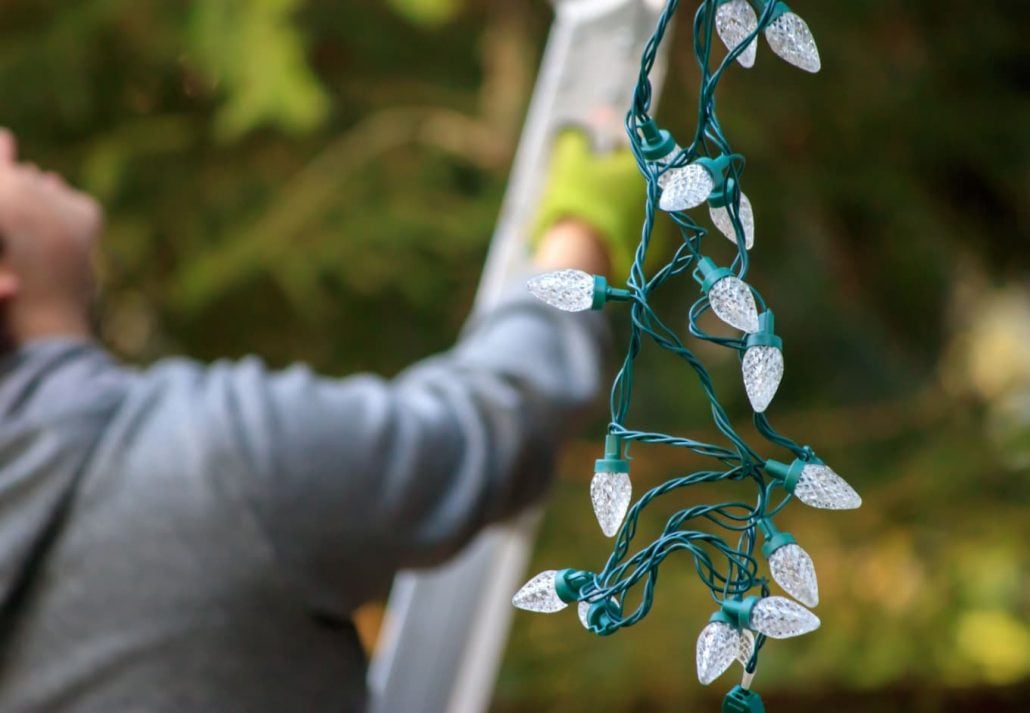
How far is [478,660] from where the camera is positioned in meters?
1.21

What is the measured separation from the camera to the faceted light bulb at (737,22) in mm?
336

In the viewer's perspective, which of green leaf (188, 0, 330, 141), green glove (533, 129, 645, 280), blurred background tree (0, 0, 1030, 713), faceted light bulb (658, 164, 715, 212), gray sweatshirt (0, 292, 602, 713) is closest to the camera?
faceted light bulb (658, 164, 715, 212)

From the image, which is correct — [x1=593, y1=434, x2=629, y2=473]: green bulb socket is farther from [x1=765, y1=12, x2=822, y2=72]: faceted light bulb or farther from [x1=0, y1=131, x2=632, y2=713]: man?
[x1=0, y1=131, x2=632, y2=713]: man

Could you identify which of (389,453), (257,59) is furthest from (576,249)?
(257,59)

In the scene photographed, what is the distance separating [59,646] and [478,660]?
469mm

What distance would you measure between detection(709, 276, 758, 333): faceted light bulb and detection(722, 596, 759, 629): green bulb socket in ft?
0.24

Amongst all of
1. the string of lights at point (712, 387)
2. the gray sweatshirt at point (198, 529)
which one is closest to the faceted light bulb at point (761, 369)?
the string of lights at point (712, 387)

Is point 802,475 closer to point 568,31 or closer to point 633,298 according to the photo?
point 633,298

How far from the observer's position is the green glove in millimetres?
1033

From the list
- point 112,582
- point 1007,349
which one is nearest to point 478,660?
point 112,582

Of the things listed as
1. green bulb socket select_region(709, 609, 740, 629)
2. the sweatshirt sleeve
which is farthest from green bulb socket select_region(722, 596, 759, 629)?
the sweatshirt sleeve

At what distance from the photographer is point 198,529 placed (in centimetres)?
85

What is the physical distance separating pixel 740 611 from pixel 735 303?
0.27 feet

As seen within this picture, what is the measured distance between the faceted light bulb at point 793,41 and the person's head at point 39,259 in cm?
76
